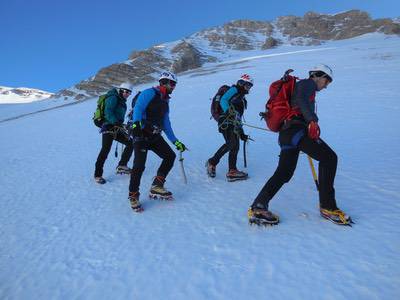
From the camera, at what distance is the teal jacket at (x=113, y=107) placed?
7273 millimetres

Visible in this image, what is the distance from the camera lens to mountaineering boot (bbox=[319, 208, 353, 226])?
173 inches

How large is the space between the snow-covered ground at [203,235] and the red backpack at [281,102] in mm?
1499

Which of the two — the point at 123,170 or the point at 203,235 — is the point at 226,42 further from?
the point at 203,235

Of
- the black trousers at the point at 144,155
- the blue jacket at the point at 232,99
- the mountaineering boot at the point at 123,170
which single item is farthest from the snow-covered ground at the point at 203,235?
the blue jacket at the point at 232,99

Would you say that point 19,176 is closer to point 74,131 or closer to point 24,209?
point 24,209

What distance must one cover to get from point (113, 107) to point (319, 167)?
4743 mm

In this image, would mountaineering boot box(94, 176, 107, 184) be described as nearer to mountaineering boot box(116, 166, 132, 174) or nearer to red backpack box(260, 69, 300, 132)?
mountaineering boot box(116, 166, 132, 174)

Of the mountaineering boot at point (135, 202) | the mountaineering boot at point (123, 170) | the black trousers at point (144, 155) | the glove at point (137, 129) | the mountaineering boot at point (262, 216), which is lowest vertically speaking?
the mountaineering boot at point (123, 170)

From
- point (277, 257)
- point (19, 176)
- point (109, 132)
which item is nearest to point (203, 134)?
point (109, 132)

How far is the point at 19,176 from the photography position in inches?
360

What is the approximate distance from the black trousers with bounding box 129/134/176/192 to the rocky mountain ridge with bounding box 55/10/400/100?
47617 mm

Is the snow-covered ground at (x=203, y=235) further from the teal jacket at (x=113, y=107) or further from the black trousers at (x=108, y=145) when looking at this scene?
the teal jacket at (x=113, y=107)

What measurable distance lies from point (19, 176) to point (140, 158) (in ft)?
17.6

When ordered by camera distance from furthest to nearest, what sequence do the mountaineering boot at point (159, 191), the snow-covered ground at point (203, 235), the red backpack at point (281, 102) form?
the mountaineering boot at point (159, 191), the red backpack at point (281, 102), the snow-covered ground at point (203, 235)
